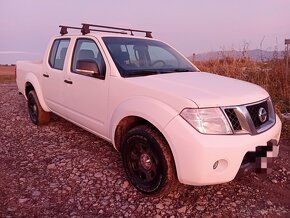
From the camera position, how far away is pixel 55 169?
→ 3971mm

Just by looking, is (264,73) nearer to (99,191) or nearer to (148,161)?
(148,161)

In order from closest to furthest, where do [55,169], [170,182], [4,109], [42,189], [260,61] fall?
[170,182], [42,189], [55,169], [4,109], [260,61]

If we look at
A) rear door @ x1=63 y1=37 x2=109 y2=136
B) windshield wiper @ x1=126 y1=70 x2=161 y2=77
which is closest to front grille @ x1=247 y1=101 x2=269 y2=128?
windshield wiper @ x1=126 y1=70 x2=161 y2=77

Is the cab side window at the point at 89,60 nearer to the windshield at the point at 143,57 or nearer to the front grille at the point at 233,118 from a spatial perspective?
the windshield at the point at 143,57

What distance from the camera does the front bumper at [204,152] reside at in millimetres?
2711

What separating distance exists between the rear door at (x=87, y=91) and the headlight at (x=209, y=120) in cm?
130

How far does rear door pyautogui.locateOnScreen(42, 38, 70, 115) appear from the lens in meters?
4.87

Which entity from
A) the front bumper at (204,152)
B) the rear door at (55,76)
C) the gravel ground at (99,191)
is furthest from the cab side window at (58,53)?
the front bumper at (204,152)

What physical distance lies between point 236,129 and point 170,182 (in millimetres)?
794

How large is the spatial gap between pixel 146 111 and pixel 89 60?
1.21m

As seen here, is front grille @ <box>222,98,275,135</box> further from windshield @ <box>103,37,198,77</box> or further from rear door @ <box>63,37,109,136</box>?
rear door @ <box>63,37,109,136</box>

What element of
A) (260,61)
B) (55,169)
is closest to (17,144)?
(55,169)

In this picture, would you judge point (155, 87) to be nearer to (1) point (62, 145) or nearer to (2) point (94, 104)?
(2) point (94, 104)

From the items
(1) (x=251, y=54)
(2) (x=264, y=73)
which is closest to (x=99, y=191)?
(2) (x=264, y=73)
